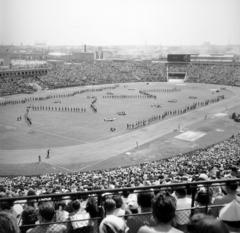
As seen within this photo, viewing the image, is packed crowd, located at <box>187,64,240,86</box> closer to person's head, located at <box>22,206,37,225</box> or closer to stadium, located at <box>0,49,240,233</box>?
stadium, located at <box>0,49,240,233</box>

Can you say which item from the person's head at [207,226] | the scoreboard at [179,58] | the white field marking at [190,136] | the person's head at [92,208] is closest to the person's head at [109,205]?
the person's head at [92,208]

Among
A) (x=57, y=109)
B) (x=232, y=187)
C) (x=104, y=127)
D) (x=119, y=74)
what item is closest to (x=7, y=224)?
(x=232, y=187)

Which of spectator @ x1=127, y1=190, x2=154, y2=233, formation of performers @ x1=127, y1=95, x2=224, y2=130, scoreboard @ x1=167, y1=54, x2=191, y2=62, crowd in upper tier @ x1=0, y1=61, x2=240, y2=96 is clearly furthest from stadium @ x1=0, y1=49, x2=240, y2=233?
Answer: scoreboard @ x1=167, y1=54, x2=191, y2=62

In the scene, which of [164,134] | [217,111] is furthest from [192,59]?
[164,134]

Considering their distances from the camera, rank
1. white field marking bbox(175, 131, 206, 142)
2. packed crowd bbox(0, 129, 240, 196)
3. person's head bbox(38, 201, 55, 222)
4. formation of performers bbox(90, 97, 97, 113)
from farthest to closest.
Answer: formation of performers bbox(90, 97, 97, 113) → white field marking bbox(175, 131, 206, 142) → packed crowd bbox(0, 129, 240, 196) → person's head bbox(38, 201, 55, 222)

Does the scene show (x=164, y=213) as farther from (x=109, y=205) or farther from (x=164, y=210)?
(x=109, y=205)

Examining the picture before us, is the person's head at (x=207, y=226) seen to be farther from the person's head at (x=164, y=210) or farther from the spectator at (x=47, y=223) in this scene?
the spectator at (x=47, y=223)

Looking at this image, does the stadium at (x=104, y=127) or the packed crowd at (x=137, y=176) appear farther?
the stadium at (x=104, y=127)

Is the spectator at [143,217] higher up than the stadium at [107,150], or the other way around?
the spectator at [143,217]
